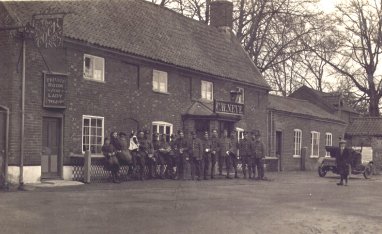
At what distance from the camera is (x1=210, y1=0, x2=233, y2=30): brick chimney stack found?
3453 centimetres

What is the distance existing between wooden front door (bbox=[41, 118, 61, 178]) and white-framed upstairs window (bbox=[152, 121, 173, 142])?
5564mm

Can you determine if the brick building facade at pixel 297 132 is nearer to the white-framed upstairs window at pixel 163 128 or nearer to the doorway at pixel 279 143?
the doorway at pixel 279 143

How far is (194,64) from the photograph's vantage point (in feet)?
89.4

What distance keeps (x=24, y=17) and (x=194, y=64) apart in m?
10.0

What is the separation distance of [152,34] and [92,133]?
22.3ft

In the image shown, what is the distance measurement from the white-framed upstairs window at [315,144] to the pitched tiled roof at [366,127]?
5481 millimetres

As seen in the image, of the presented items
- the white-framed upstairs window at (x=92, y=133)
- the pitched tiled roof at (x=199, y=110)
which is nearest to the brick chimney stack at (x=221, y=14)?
the pitched tiled roof at (x=199, y=110)

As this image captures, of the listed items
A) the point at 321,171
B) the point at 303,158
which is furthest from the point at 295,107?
the point at 321,171

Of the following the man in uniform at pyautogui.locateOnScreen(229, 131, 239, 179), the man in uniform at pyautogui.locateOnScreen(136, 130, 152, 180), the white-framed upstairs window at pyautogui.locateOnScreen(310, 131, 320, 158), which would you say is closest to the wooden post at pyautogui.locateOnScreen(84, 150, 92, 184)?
the man in uniform at pyautogui.locateOnScreen(136, 130, 152, 180)

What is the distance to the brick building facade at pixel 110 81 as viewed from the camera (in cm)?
1864

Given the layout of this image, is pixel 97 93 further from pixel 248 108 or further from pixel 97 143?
Answer: pixel 248 108

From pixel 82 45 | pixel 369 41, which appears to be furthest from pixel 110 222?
pixel 369 41

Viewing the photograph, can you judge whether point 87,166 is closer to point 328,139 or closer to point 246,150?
point 246,150

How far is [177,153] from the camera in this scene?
870 inches
